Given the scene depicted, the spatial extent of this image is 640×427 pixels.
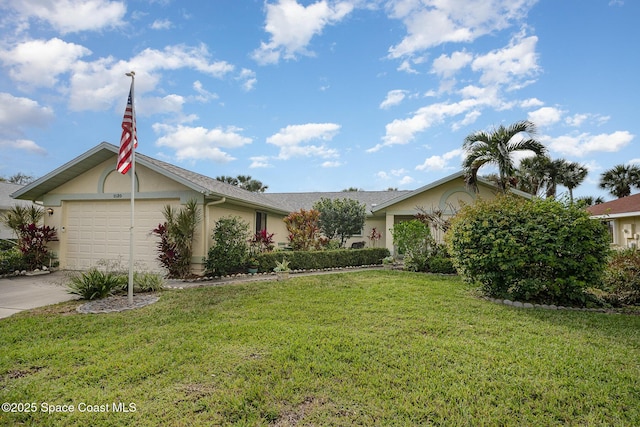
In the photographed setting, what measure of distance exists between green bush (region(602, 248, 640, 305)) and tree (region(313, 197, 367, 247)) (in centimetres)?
1124

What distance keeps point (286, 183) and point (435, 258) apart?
751 inches

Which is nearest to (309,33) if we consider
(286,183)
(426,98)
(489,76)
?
(426,98)

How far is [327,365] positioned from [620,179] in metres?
28.6

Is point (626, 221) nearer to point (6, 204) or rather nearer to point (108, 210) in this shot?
point (108, 210)

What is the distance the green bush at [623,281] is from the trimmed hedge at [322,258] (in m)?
8.29

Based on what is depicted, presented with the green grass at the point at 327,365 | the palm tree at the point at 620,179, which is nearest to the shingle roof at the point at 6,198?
the green grass at the point at 327,365

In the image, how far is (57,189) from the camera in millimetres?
12531

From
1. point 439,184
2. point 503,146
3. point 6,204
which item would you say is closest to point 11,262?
point 6,204

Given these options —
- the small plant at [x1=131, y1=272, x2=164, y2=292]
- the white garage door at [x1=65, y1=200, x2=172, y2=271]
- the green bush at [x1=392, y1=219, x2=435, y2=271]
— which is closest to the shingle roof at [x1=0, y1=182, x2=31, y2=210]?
the white garage door at [x1=65, y1=200, x2=172, y2=271]

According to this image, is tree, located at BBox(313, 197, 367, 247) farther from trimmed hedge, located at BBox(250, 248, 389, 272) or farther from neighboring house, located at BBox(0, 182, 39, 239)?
neighboring house, located at BBox(0, 182, 39, 239)

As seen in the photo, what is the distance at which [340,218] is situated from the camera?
17.6 m

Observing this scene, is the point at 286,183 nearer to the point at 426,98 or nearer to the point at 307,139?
the point at 307,139

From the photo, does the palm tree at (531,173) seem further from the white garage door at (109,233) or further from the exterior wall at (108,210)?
the white garage door at (109,233)

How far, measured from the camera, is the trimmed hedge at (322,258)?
1182 cm
